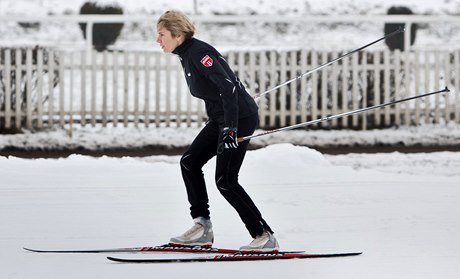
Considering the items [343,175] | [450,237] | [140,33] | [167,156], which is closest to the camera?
[450,237]

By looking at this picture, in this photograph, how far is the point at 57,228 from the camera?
8.45 meters

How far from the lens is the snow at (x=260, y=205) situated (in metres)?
6.81

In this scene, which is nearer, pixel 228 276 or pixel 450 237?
pixel 228 276

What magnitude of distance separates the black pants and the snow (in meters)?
0.36

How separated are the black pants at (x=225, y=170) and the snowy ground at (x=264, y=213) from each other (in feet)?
1.14

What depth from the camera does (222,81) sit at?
6.78 m

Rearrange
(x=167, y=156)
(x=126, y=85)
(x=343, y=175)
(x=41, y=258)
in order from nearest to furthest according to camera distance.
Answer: (x=41, y=258) < (x=343, y=175) < (x=167, y=156) < (x=126, y=85)

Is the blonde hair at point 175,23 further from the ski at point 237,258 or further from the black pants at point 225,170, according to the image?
the ski at point 237,258

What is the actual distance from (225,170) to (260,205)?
2.83 m

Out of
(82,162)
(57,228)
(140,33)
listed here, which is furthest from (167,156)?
(140,33)

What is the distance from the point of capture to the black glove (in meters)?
6.73

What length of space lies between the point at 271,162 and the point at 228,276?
6.15m

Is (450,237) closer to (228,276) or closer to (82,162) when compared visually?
(228,276)

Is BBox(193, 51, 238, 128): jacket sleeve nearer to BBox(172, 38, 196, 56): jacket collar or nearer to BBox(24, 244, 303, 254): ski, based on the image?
BBox(172, 38, 196, 56): jacket collar
